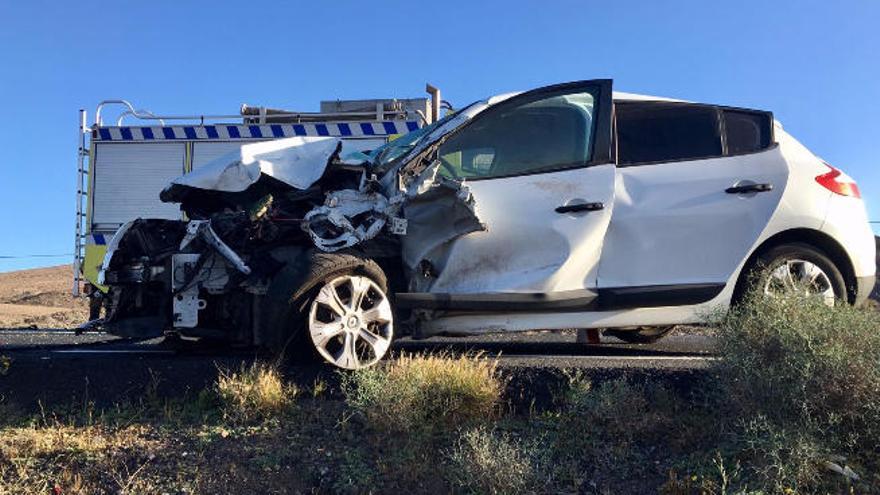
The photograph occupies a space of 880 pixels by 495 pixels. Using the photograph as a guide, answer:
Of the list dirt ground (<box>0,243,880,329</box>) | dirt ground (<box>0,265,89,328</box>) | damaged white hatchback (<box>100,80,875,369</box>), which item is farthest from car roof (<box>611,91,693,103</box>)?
dirt ground (<box>0,265,89,328</box>)

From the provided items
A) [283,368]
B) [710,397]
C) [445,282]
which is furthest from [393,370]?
[710,397]

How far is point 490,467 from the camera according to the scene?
10.3 ft

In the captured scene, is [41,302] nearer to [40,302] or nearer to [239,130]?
[40,302]

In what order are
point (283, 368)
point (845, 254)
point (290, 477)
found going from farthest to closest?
point (845, 254) → point (283, 368) → point (290, 477)

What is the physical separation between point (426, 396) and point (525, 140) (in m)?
2.45

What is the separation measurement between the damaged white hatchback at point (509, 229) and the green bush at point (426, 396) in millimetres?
833

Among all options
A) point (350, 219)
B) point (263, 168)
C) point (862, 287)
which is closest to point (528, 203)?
point (350, 219)

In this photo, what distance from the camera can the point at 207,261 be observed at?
16.5ft

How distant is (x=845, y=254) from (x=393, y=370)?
3686 millimetres

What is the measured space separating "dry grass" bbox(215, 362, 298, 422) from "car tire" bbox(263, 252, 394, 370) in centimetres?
50

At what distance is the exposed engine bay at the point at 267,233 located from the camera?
195 inches

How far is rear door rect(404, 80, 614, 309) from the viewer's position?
5.14 meters

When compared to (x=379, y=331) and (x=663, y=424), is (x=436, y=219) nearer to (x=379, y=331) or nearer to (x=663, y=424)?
(x=379, y=331)

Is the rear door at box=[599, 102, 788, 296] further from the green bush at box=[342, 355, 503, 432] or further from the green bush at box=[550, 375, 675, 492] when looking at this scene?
the green bush at box=[342, 355, 503, 432]
